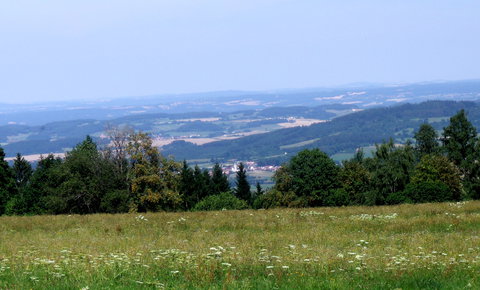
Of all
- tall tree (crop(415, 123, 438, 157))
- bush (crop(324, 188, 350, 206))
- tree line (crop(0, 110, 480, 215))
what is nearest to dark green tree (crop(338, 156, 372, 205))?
tree line (crop(0, 110, 480, 215))

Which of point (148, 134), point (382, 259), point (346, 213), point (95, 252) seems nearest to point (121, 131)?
point (148, 134)

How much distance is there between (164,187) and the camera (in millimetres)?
65000

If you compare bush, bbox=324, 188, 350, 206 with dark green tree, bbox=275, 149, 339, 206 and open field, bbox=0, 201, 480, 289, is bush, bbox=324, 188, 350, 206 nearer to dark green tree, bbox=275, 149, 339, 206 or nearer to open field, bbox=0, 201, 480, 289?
dark green tree, bbox=275, 149, 339, 206

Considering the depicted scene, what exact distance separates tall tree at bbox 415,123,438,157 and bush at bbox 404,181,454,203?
35604 mm

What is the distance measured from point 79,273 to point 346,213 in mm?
17081

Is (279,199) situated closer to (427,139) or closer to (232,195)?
(232,195)

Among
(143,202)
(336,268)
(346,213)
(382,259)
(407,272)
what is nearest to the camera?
(407,272)

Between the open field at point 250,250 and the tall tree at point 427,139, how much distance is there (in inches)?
2631

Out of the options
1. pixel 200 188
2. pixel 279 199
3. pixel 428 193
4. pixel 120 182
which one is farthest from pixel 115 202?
pixel 200 188

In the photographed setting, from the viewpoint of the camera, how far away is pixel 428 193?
5591 centimetres

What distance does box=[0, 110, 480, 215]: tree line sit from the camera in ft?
205

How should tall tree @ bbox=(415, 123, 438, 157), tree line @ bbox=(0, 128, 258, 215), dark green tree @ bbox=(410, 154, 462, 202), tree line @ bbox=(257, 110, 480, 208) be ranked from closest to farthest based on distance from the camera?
tree line @ bbox=(0, 128, 258, 215) → dark green tree @ bbox=(410, 154, 462, 202) → tree line @ bbox=(257, 110, 480, 208) → tall tree @ bbox=(415, 123, 438, 157)

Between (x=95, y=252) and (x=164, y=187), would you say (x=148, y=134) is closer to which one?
(x=164, y=187)

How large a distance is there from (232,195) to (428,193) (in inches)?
996
